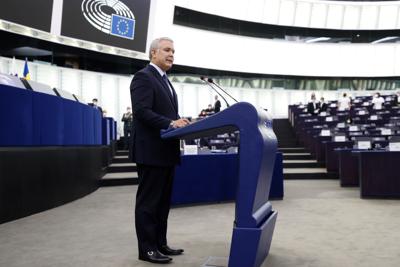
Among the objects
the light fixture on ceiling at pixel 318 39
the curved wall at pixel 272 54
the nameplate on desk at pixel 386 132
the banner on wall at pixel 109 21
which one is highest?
the light fixture on ceiling at pixel 318 39

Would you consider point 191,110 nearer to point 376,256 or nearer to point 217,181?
point 217,181

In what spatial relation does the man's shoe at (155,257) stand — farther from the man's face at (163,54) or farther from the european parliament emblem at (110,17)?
the european parliament emblem at (110,17)

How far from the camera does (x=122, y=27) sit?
13648 mm

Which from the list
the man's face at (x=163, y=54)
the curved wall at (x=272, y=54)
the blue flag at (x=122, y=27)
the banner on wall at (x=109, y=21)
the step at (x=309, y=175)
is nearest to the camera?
the man's face at (x=163, y=54)

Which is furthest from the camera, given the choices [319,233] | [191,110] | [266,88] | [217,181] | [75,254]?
[266,88]

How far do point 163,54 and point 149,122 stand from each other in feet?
1.53

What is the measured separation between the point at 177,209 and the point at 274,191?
1.44 meters

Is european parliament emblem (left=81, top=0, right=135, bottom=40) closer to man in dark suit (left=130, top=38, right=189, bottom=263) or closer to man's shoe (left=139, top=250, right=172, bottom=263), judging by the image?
man in dark suit (left=130, top=38, right=189, bottom=263)

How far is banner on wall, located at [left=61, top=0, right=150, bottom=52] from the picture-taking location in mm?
11999

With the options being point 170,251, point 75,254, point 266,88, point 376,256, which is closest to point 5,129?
point 75,254

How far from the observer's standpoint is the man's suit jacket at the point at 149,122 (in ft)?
8.49

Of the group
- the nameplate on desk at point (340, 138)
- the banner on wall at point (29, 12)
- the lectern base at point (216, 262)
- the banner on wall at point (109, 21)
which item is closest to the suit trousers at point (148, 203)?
the lectern base at point (216, 262)

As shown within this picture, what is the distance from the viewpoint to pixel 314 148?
399 inches

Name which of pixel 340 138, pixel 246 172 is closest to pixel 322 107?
pixel 340 138
